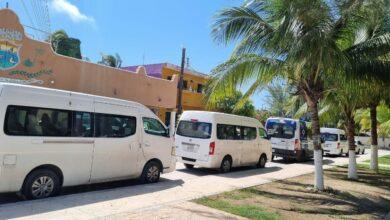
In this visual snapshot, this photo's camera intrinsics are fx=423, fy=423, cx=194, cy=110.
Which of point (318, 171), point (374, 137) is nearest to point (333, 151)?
point (374, 137)

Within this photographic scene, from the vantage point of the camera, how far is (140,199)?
920cm

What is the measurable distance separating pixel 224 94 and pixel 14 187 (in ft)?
22.5

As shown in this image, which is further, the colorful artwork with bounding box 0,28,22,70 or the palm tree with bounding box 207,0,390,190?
the colorful artwork with bounding box 0,28,22,70

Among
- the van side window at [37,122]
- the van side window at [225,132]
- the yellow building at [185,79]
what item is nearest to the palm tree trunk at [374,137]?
the van side window at [225,132]

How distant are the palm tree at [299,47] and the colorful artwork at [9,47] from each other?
9.06 meters

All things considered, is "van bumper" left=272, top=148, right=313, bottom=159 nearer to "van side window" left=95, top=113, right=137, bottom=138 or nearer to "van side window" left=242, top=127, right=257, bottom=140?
"van side window" left=242, top=127, right=257, bottom=140

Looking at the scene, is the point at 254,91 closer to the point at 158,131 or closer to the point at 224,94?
the point at 224,94

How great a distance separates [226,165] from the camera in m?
15.4

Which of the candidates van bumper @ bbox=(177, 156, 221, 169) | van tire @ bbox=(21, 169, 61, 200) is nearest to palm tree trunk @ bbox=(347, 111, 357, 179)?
van bumper @ bbox=(177, 156, 221, 169)

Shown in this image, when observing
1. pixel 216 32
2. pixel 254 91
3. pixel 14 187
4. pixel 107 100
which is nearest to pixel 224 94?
pixel 254 91

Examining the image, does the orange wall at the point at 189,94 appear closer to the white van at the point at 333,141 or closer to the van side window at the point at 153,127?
the white van at the point at 333,141

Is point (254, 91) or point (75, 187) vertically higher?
point (254, 91)

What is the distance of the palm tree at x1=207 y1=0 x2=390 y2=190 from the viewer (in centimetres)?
1002

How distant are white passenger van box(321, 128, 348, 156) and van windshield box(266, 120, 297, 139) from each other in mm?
8161
